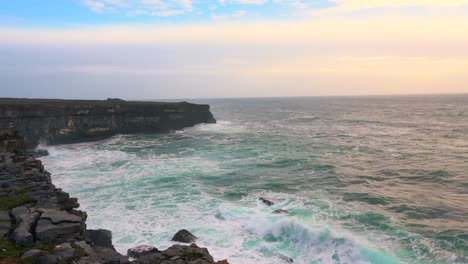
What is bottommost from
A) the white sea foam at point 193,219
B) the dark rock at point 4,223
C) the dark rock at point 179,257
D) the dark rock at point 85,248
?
the white sea foam at point 193,219

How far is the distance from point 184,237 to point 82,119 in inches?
1852

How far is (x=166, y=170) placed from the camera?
33.4 metres

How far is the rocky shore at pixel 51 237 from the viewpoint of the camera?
9812 millimetres

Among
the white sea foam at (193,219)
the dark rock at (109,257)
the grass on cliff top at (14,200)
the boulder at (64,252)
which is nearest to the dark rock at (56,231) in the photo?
the boulder at (64,252)

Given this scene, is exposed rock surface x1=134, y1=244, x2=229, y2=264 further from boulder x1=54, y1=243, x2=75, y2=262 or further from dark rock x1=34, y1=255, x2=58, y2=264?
dark rock x1=34, y1=255, x2=58, y2=264

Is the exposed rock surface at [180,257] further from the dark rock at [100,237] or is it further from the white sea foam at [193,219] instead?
the dark rock at [100,237]

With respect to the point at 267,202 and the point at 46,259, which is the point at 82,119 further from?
the point at 46,259

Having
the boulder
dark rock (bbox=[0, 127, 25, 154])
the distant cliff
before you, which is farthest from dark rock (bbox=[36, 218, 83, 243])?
the distant cliff

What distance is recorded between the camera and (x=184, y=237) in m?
17.0

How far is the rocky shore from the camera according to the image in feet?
32.2

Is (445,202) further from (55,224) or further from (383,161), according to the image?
(55,224)

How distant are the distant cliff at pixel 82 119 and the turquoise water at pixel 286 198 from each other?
27.5 ft

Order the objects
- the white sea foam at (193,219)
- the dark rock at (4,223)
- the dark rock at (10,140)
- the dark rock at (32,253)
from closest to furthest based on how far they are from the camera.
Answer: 1. the dark rock at (32,253)
2. the dark rock at (4,223)
3. the white sea foam at (193,219)
4. the dark rock at (10,140)

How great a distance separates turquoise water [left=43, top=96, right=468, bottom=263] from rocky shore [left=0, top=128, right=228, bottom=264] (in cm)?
406
